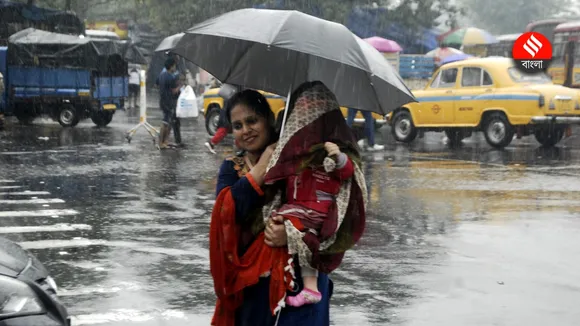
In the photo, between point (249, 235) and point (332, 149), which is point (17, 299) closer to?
point (249, 235)

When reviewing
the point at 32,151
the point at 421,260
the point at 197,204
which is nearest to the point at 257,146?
the point at 421,260

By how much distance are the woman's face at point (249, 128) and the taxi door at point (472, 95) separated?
16.1m

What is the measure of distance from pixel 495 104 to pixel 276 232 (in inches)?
642

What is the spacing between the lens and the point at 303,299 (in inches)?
139

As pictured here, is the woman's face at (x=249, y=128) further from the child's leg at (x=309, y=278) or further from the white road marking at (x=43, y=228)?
the white road marking at (x=43, y=228)

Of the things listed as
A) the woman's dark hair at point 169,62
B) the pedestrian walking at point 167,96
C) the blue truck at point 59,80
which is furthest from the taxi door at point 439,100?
the blue truck at point 59,80

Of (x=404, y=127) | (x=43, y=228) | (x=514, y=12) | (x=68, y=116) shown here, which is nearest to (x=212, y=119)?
(x=68, y=116)

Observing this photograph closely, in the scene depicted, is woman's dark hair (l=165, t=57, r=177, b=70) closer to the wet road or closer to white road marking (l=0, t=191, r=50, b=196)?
the wet road

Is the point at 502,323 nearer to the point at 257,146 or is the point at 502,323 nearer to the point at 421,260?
the point at 421,260

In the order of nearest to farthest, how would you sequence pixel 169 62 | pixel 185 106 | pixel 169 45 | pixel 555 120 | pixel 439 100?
pixel 169 45 → pixel 169 62 → pixel 185 106 → pixel 555 120 → pixel 439 100

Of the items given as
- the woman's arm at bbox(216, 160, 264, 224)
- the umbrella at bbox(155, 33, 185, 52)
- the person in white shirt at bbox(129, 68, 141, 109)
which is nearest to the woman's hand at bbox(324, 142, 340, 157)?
the woman's arm at bbox(216, 160, 264, 224)

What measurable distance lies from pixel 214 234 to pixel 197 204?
7430 mm

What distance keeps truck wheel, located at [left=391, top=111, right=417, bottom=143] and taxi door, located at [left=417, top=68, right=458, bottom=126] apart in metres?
0.34

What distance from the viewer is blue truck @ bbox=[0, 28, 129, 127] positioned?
2469 centimetres
